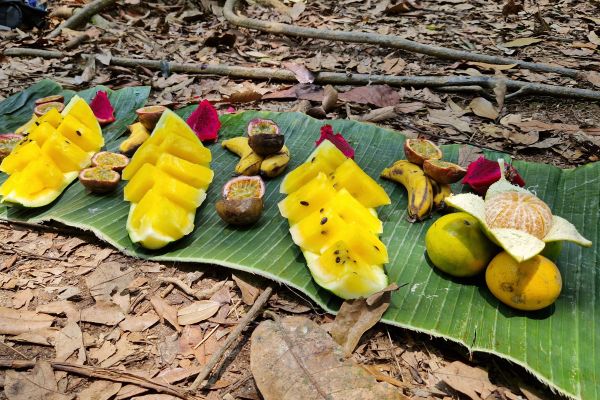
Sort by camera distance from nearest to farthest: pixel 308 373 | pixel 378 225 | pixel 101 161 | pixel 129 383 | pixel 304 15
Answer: pixel 308 373, pixel 129 383, pixel 378 225, pixel 101 161, pixel 304 15

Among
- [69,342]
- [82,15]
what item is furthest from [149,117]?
[82,15]

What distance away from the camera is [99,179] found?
3320 mm

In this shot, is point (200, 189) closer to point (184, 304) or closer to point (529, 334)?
point (184, 304)

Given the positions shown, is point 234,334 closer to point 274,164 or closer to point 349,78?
point 274,164

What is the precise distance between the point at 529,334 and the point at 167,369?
1678mm

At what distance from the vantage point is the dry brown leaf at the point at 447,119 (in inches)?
163

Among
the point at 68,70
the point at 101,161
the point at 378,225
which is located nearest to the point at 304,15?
the point at 68,70

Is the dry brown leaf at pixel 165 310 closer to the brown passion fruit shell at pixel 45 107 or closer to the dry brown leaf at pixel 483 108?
the brown passion fruit shell at pixel 45 107

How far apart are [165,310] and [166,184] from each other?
2.78 ft

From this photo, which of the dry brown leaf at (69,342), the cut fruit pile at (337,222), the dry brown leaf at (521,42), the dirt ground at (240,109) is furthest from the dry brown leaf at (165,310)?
the dry brown leaf at (521,42)

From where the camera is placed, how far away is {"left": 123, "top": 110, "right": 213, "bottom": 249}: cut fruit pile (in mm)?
2793

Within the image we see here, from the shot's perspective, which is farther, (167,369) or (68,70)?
(68,70)

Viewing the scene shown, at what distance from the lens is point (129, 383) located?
2094 millimetres

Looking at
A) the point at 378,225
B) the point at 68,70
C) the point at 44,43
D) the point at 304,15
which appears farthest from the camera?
the point at 304,15
